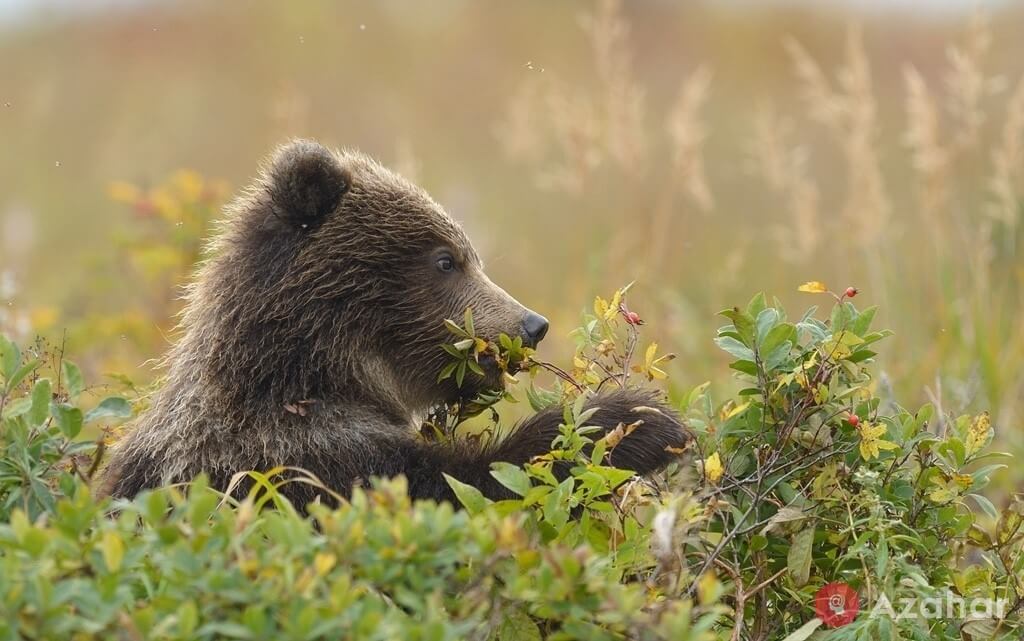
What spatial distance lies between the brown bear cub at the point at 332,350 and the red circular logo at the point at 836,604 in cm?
64

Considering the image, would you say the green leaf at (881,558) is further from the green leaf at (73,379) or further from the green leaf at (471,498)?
the green leaf at (73,379)

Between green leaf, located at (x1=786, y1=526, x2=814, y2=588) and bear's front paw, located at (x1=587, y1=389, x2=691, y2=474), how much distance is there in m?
0.52

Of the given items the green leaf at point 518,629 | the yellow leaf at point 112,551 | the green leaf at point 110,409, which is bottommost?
the yellow leaf at point 112,551

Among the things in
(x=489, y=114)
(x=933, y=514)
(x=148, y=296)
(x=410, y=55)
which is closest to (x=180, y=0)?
(x=410, y=55)

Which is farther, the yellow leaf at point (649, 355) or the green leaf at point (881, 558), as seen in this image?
the yellow leaf at point (649, 355)

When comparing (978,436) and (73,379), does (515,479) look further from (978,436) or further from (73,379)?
(978,436)

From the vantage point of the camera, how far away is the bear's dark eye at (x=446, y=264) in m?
4.80

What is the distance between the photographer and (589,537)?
3.49 m

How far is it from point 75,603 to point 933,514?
7.55ft

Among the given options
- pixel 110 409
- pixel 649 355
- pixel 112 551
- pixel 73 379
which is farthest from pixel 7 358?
pixel 649 355

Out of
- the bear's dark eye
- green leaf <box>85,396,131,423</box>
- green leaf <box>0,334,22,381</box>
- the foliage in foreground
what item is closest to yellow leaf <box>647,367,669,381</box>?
the foliage in foreground

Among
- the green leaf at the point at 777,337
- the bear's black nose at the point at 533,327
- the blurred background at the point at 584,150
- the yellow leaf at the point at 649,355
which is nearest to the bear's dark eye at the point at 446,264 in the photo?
the bear's black nose at the point at 533,327

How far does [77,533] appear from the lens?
99.3 inches

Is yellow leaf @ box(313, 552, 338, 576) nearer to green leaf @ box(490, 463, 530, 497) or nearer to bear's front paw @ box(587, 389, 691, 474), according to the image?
green leaf @ box(490, 463, 530, 497)
